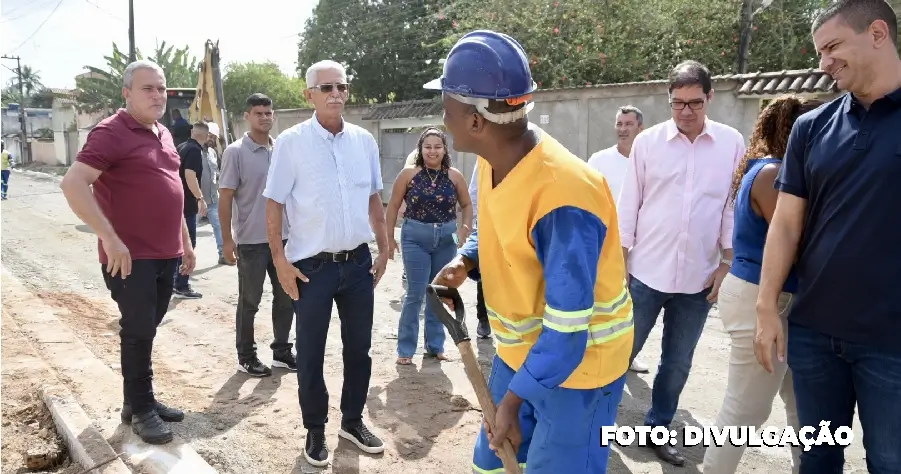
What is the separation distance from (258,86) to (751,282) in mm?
36415

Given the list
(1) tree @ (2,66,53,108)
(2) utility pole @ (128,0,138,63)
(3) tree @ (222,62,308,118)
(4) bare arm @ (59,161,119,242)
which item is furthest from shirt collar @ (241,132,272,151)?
(1) tree @ (2,66,53,108)

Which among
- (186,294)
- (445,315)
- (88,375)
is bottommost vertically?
(186,294)

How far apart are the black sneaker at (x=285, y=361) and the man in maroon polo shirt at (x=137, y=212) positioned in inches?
50.5

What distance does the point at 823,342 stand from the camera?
2.34 metres

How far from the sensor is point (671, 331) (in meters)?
3.72

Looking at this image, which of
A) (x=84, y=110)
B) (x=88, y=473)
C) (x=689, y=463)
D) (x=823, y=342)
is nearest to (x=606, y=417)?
(x=823, y=342)

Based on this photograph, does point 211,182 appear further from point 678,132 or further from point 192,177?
point 678,132

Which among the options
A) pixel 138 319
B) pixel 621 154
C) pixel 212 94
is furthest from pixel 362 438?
pixel 212 94

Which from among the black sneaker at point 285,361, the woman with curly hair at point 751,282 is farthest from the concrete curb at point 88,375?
the woman with curly hair at point 751,282

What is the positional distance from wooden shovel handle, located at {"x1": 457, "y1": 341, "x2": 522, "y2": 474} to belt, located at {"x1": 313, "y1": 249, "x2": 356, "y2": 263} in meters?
1.47

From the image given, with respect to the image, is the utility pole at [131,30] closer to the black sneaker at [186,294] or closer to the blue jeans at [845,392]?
the black sneaker at [186,294]

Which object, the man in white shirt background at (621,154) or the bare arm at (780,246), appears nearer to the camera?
the bare arm at (780,246)

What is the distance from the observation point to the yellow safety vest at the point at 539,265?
1888 mm

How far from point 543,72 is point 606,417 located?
1361 centimetres
